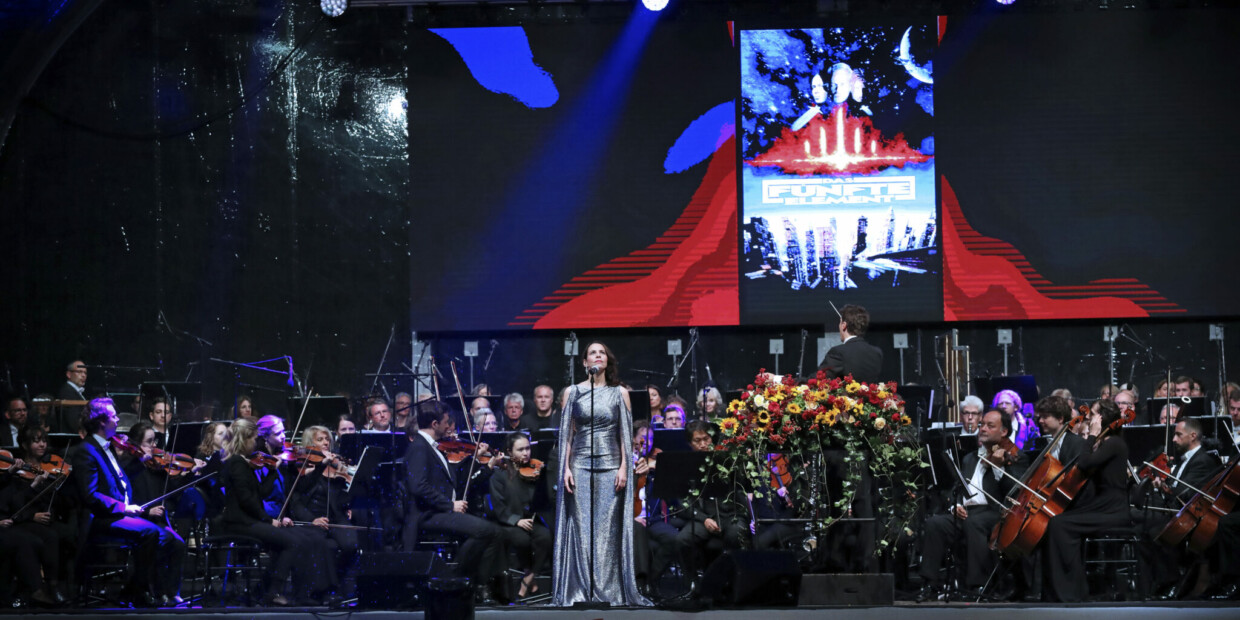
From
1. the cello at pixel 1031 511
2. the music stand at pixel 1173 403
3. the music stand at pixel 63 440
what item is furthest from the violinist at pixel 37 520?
the music stand at pixel 1173 403

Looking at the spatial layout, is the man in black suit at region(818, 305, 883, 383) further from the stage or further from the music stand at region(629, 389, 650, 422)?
the stage

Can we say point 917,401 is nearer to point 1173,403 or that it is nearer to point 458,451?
point 1173,403

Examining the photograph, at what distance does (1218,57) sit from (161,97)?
1040 centimetres

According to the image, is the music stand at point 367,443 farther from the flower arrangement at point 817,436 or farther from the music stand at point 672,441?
the flower arrangement at point 817,436

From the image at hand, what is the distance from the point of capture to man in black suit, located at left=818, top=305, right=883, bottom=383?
6871mm

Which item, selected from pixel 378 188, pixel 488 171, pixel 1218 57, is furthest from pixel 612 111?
pixel 1218 57

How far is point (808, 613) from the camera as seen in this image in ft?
19.6

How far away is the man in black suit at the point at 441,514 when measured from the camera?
7457 mm

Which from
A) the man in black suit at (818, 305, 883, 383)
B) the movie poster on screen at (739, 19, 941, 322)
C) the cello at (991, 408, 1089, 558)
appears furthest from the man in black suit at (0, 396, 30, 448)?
the cello at (991, 408, 1089, 558)

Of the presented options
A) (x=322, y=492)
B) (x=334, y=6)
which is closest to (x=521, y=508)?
(x=322, y=492)

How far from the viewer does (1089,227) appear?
11391mm

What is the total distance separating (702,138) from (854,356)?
5138 mm

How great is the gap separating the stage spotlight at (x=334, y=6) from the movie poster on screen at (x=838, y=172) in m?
4.05

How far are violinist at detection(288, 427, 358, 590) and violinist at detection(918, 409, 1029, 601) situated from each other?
146 inches
